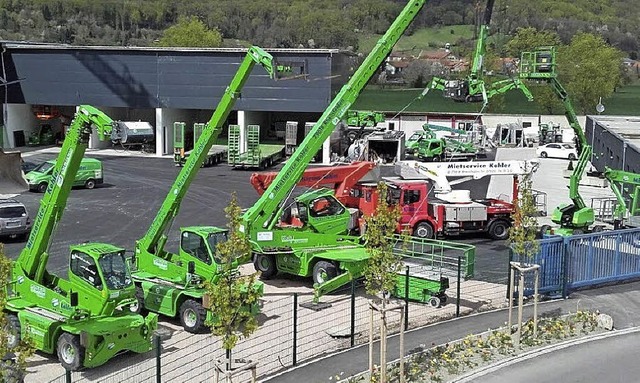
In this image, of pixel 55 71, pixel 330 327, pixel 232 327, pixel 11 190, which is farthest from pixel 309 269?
pixel 55 71

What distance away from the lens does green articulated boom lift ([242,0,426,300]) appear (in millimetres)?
22062

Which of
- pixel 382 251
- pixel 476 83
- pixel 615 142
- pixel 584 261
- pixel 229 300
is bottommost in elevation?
pixel 584 261

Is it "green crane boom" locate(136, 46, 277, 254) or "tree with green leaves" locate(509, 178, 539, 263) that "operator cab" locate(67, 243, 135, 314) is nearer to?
"green crane boom" locate(136, 46, 277, 254)

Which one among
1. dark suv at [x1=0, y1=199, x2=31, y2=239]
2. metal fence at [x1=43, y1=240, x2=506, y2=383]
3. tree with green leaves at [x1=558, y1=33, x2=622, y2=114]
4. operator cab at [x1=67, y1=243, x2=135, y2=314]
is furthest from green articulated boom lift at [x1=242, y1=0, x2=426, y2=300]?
tree with green leaves at [x1=558, y1=33, x2=622, y2=114]

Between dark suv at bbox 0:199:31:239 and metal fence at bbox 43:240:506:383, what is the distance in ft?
36.6

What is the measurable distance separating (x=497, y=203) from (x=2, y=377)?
2245cm

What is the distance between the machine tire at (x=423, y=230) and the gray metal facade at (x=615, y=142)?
12864 millimetres

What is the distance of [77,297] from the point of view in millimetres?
16422

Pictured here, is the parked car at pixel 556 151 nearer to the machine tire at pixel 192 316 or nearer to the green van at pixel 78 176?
the green van at pixel 78 176

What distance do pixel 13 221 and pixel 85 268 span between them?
502 inches

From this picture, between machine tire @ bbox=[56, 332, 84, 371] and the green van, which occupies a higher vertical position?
the green van

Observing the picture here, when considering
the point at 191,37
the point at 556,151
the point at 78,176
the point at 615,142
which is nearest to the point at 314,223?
the point at 78,176

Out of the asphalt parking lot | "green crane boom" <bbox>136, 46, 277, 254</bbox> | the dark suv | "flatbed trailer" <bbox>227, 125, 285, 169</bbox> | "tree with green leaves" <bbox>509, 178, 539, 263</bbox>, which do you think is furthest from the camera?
"flatbed trailer" <bbox>227, 125, 285, 169</bbox>

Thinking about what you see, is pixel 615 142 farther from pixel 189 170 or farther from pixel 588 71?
pixel 588 71
